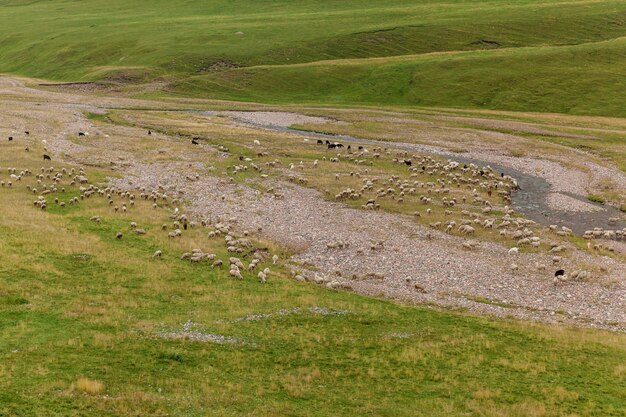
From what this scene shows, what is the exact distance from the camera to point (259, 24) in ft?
652

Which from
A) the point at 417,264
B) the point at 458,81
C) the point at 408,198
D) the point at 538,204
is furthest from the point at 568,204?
the point at 458,81

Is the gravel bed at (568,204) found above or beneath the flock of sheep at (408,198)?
beneath

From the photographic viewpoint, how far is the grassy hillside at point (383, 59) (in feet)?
427

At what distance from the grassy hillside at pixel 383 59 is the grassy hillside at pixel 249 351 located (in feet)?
329

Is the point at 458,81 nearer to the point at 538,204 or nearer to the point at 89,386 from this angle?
the point at 538,204

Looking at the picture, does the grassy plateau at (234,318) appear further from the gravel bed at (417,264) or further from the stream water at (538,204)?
the stream water at (538,204)

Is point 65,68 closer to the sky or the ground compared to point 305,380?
closer to the sky

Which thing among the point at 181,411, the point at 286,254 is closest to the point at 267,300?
the point at 286,254

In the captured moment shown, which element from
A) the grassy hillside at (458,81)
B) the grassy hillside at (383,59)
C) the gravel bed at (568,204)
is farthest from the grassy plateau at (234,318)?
the grassy hillside at (383,59)

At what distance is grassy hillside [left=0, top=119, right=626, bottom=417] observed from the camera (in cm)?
2325

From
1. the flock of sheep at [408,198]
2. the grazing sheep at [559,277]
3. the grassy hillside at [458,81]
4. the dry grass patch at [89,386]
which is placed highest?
the grassy hillside at [458,81]

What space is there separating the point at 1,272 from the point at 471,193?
45.2 metres

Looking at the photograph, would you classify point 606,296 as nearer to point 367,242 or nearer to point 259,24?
point 367,242

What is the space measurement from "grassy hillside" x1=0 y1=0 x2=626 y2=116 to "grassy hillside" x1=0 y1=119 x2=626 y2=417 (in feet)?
329
